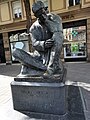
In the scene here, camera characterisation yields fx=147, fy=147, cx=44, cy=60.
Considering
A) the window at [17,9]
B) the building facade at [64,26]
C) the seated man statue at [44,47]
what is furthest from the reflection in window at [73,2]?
the seated man statue at [44,47]

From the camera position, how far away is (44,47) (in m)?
2.82

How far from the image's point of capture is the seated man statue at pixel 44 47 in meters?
2.70

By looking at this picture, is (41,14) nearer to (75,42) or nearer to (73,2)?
(73,2)

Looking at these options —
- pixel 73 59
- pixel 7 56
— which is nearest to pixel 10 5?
pixel 7 56

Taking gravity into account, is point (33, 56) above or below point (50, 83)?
above

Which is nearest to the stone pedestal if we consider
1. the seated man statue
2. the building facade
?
the seated man statue

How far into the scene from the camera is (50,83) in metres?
2.56

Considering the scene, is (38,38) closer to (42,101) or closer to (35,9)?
(35,9)

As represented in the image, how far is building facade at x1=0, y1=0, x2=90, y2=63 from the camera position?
995 centimetres

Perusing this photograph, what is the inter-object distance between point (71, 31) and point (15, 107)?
883cm

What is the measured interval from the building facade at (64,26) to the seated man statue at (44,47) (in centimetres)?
590

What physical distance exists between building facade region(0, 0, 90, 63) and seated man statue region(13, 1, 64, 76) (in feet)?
19.3

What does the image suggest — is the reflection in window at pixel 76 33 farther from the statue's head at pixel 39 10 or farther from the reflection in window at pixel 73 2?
the statue's head at pixel 39 10

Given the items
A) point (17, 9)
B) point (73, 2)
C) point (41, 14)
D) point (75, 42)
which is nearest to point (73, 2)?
point (73, 2)
